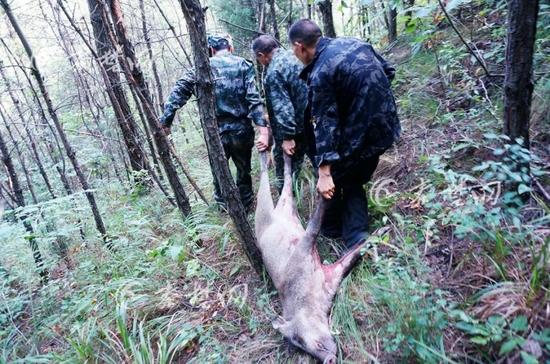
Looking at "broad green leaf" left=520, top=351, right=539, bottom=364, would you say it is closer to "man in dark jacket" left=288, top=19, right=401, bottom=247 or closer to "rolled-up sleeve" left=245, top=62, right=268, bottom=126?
"man in dark jacket" left=288, top=19, right=401, bottom=247

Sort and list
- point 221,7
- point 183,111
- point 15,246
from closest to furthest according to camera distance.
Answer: point 15,246
point 221,7
point 183,111

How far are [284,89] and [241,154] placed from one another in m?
1.11

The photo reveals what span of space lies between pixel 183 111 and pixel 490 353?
55.7 feet

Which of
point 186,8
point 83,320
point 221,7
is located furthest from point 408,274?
point 221,7

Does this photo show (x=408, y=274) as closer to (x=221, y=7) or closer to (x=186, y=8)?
(x=186, y=8)

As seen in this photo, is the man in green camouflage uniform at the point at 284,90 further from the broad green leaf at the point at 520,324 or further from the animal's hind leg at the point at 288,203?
the broad green leaf at the point at 520,324

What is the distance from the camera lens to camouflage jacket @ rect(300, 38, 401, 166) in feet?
9.60

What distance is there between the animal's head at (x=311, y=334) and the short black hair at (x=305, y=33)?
7.33 ft

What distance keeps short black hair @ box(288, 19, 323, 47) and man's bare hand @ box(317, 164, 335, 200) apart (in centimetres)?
111

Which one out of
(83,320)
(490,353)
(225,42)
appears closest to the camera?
(490,353)

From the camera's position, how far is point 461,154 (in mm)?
3582

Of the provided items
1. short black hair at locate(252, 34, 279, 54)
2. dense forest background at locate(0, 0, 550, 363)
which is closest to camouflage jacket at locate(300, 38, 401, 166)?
dense forest background at locate(0, 0, 550, 363)

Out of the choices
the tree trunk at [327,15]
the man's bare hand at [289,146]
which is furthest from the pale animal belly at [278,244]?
the tree trunk at [327,15]

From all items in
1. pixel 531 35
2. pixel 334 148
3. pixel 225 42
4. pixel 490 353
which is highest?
pixel 225 42
